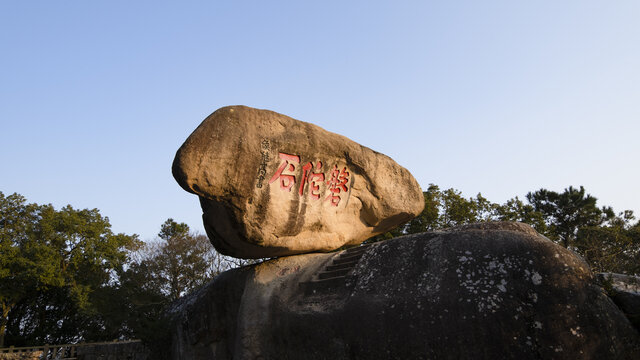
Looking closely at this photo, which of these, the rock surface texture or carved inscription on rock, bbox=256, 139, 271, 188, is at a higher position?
carved inscription on rock, bbox=256, 139, 271, 188

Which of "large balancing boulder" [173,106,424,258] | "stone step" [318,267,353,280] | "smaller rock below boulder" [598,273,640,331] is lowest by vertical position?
"smaller rock below boulder" [598,273,640,331]

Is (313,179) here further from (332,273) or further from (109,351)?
(109,351)

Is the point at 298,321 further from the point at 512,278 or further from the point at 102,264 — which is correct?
the point at 102,264

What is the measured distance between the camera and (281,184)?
680 centimetres

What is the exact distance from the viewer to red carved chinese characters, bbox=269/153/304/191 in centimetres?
676

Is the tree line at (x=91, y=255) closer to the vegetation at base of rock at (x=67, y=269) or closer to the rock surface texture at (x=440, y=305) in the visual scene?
the vegetation at base of rock at (x=67, y=269)

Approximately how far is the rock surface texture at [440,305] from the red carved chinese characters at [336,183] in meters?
1.07

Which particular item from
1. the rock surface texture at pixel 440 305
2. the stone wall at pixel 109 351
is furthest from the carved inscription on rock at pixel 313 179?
the stone wall at pixel 109 351

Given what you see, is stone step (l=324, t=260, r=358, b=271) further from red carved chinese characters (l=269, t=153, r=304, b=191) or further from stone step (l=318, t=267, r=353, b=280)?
red carved chinese characters (l=269, t=153, r=304, b=191)

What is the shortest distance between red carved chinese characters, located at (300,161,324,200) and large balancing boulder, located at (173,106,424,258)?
0.05 ft

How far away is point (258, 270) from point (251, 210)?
126 cm

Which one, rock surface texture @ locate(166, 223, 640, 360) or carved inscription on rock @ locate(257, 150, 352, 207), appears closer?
rock surface texture @ locate(166, 223, 640, 360)

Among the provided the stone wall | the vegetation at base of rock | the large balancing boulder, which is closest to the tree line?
the vegetation at base of rock

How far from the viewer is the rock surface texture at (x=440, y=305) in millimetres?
4305
